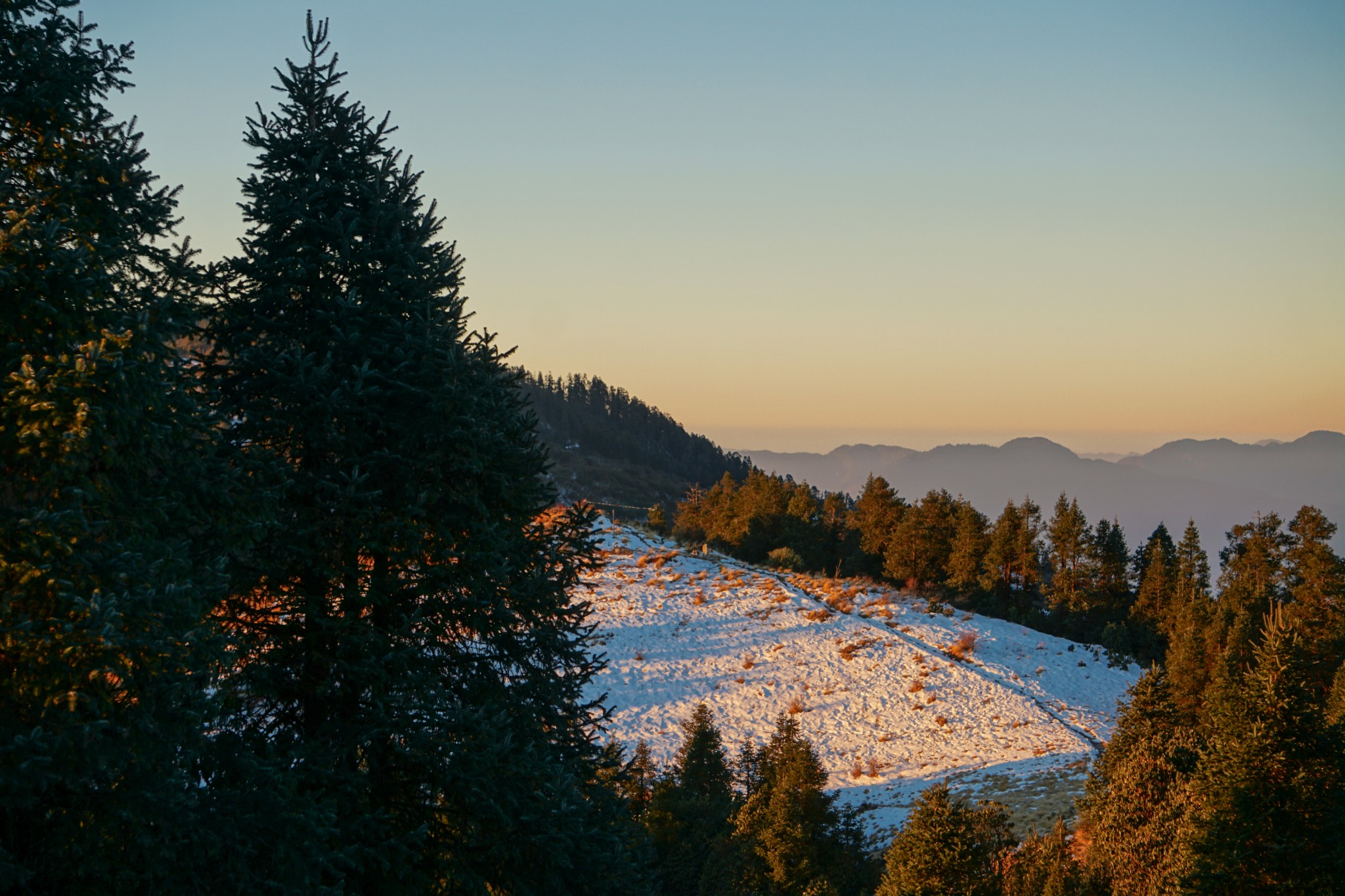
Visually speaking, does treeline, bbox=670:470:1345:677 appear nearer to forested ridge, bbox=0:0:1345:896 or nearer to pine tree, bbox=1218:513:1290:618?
pine tree, bbox=1218:513:1290:618

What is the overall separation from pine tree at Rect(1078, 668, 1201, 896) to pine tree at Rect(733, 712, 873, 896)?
4.79 metres

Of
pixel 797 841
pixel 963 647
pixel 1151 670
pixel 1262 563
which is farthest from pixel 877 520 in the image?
pixel 797 841

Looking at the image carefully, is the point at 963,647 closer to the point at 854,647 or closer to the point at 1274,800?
the point at 854,647

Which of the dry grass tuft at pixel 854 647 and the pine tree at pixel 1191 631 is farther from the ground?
the pine tree at pixel 1191 631

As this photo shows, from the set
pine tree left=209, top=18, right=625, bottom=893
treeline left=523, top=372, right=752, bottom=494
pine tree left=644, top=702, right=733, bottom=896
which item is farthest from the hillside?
pine tree left=209, top=18, right=625, bottom=893

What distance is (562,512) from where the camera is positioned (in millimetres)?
9461

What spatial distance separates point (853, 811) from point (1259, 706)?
9.91 metres

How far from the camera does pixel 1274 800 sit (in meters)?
11.6

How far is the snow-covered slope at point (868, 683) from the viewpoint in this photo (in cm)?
2322

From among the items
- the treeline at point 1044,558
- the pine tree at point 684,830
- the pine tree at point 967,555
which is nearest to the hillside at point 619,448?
the treeline at point 1044,558

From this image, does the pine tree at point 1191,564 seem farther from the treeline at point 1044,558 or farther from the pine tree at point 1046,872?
the pine tree at point 1046,872

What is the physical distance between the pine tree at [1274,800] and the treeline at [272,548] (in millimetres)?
9807

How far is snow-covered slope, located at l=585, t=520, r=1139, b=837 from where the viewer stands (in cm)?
2322

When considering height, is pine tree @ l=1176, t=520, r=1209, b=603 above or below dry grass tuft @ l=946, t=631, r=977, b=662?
above
